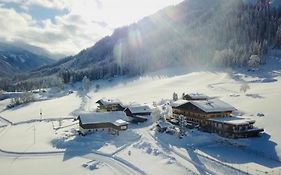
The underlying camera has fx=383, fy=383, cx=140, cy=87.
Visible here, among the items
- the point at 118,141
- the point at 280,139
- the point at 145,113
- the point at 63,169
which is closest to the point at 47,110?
the point at 145,113

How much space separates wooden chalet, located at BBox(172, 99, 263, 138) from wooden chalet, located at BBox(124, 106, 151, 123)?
265 inches

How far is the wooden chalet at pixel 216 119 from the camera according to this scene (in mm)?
67125

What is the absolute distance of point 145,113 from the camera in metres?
86.9

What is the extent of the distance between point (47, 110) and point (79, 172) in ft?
222

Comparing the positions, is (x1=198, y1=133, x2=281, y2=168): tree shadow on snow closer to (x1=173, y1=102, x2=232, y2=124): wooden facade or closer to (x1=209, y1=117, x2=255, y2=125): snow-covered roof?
(x1=209, y1=117, x2=255, y2=125): snow-covered roof

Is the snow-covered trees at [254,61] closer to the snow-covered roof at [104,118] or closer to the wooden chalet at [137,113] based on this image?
the wooden chalet at [137,113]

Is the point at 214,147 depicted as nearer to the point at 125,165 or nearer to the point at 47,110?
the point at 125,165

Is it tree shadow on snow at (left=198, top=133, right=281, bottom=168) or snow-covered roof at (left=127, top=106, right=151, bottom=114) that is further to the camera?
snow-covered roof at (left=127, top=106, right=151, bottom=114)

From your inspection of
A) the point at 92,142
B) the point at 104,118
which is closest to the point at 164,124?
the point at 104,118

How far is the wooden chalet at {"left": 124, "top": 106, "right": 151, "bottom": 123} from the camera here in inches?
3312

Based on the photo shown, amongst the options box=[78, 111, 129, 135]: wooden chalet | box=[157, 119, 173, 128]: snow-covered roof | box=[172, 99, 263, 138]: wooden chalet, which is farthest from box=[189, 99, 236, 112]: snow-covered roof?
box=[78, 111, 129, 135]: wooden chalet

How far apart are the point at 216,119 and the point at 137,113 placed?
20056 mm

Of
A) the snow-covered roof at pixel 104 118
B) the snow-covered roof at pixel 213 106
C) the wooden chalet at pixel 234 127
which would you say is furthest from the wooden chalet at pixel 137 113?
the wooden chalet at pixel 234 127

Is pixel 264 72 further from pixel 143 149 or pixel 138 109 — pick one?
pixel 143 149
